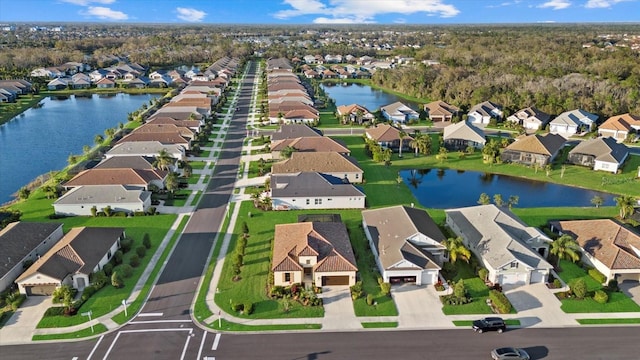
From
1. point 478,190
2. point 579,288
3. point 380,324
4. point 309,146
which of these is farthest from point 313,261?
point 309,146

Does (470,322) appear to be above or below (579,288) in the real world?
below

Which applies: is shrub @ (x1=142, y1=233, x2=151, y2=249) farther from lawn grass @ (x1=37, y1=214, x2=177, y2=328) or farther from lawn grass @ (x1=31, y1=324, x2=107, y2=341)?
lawn grass @ (x1=31, y1=324, x2=107, y2=341)

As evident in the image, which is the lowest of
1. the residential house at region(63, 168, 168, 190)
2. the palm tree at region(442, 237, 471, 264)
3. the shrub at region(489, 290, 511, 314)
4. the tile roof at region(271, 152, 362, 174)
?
the shrub at region(489, 290, 511, 314)

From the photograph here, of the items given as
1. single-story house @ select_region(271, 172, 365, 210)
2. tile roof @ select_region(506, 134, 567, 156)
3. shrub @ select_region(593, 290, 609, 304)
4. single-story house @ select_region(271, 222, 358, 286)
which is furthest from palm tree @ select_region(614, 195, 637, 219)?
single-story house @ select_region(271, 222, 358, 286)

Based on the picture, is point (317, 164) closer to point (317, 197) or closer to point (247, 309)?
point (317, 197)

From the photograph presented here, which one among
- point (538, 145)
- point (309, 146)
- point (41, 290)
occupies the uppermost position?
point (538, 145)

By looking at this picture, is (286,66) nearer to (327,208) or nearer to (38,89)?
(38,89)

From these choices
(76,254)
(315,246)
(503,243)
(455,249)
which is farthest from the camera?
(503,243)

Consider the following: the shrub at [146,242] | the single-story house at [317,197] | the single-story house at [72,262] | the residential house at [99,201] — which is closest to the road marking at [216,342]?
the single-story house at [72,262]
